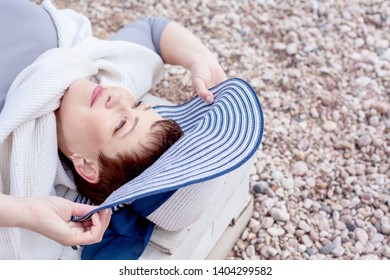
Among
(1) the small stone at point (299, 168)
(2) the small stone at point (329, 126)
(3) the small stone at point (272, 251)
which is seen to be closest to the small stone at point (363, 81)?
(2) the small stone at point (329, 126)

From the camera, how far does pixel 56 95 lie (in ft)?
5.64

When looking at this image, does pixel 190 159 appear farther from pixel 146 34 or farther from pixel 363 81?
pixel 363 81

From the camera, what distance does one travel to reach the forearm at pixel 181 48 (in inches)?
80.4

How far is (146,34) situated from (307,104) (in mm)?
878

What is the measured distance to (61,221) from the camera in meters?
1.43

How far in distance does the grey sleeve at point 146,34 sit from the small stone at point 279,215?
0.74m

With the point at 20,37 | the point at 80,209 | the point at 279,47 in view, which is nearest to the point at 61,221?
the point at 80,209

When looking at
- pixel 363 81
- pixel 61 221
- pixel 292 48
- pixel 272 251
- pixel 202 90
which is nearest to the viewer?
pixel 61 221

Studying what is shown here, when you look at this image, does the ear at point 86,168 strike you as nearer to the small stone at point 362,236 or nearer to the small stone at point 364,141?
the small stone at point 362,236

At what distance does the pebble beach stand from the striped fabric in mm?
721

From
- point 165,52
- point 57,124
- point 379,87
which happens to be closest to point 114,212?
point 57,124

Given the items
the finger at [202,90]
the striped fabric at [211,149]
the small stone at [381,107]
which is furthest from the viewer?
the small stone at [381,107]
